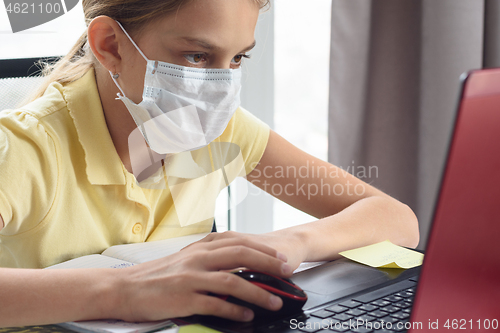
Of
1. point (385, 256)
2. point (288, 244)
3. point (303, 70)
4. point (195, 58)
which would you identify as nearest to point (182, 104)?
point (195, 58)

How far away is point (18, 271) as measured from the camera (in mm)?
536

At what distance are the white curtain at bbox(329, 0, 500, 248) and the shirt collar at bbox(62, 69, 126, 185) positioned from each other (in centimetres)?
93

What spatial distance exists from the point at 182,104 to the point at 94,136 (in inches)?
6.7

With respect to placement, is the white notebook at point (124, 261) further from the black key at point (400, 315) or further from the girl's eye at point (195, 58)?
the girl's eye at point (195, 58)

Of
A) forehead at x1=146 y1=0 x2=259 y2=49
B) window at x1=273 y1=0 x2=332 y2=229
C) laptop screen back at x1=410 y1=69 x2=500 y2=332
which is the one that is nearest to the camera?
laptop screen back at x1=410 y1=69 x2=500 y2=332

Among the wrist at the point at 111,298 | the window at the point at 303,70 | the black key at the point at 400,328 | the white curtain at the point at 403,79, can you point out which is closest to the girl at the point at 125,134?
the wrist at the point at 111,298

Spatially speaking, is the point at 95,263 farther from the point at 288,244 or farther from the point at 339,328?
the point at 339,328

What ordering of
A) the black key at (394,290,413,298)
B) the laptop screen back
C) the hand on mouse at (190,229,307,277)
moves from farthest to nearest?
1. the hand on mouse at (190,229,307,277)
2. the black key at (394,290,413,298)
3. the laptop screen back

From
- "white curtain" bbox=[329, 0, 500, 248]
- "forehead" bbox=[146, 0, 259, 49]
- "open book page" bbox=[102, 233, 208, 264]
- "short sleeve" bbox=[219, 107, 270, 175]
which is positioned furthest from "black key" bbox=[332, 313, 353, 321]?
"white curtain" bbox=[329, 0, 500, 248]

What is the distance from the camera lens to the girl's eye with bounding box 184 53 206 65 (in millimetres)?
792

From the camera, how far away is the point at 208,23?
0.75 metres

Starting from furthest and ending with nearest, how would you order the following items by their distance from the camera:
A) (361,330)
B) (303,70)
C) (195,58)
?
(303,70) → (195,58) → (361,330)

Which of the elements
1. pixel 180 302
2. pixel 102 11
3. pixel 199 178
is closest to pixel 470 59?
pixel 199 178

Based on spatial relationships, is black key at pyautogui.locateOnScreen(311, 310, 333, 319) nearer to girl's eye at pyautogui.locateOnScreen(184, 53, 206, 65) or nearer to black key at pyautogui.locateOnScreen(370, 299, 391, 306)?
black key at pyautogui.locateOnScreen(370, 299, 391, 306)
